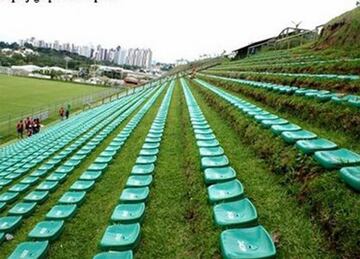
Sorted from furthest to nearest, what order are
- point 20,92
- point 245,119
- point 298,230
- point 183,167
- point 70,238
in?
point 20,92, point 245,119, point 183,167, point 70,238, point 298,230

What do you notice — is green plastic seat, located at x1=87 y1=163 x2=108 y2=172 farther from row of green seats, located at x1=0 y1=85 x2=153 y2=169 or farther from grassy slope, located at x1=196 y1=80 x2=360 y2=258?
row of green seats, located at x1=0 y1=85 x2=153 y2=169

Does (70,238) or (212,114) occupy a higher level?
(212,114)

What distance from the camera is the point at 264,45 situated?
3155 cm

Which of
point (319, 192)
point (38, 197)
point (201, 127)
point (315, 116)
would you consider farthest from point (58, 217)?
point (315, 116)

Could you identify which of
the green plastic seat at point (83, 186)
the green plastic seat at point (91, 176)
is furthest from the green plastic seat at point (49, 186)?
the green plastic seat at point (83, 186)

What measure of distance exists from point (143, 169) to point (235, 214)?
2.82 metres

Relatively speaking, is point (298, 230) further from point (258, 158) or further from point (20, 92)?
point (20, 92)

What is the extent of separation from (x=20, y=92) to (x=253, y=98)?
126 feet

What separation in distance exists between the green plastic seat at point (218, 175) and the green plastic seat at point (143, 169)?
1.43 m

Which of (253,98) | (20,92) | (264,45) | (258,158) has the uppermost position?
(264,45)

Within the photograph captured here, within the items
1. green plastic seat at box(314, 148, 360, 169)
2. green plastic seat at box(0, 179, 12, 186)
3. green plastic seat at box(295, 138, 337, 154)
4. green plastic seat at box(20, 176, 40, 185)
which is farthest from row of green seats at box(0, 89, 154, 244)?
green plastic seat at box(314, 148, 360, 169)

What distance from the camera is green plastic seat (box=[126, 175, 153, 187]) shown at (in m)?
5.28

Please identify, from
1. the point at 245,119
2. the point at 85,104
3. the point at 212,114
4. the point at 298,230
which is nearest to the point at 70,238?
the point at 298,230

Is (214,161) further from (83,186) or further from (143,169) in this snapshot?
(83,186)
